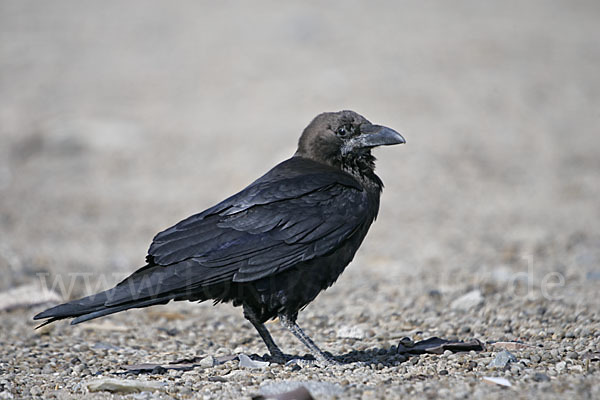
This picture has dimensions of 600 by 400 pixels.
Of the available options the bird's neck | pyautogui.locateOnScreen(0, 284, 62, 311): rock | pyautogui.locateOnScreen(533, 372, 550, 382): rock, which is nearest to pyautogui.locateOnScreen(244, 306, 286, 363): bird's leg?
the bird's neck

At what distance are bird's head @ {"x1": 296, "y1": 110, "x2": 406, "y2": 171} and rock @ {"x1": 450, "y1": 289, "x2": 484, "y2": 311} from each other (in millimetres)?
1566

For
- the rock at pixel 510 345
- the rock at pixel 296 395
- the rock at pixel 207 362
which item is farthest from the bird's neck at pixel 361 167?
the rock at pixel 296 395

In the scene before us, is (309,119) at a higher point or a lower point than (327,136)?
higher

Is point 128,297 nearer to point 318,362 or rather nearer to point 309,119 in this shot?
point 318,362

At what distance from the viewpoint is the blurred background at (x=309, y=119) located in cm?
895

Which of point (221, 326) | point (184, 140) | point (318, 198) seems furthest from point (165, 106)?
point (318, 198)

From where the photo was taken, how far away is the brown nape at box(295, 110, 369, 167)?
211 inches

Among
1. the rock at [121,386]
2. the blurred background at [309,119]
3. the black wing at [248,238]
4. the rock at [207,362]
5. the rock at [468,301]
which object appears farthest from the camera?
the blurred background at [309,119]

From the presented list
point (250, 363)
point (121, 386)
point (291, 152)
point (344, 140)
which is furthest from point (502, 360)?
point (291, 152)

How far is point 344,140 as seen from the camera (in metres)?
5.36

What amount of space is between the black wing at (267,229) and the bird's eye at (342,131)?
507 millimetres

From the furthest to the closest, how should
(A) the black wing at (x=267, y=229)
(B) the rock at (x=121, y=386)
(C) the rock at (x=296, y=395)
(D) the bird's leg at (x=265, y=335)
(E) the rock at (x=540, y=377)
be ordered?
(D) the bird's leg at (x=265, y=335), (A) the black wing at (x=267, y=229), (B) the rock at (x=121, y=386), (E) the rock at (x=540, y=377), (C) the rock at (x=296, y=395)

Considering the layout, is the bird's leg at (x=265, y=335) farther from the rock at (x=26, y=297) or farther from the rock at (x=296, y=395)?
the rock at (x=26, y=297)

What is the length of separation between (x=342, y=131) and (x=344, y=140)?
7 cm
